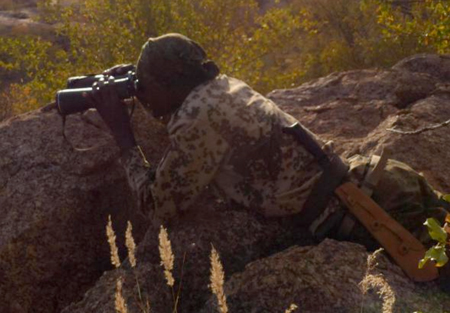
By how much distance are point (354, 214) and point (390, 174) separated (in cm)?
37

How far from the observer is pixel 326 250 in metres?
3.51

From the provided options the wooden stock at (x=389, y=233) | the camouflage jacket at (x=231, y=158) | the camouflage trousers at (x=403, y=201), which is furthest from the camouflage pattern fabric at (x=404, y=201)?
the camouflage jacket at (x=231, y=158)

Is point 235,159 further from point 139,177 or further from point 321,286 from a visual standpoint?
point 321,286

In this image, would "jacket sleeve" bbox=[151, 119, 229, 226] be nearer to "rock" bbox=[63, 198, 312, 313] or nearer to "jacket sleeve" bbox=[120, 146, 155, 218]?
"jacket sleeve" bbox=[120, 146, 155, 218]

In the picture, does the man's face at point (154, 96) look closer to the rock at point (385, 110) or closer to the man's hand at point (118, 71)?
the man's hand at point (118, 71)

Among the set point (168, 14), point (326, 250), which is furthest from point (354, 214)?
point (168, 14)

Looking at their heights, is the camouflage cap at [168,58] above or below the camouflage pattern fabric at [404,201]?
above

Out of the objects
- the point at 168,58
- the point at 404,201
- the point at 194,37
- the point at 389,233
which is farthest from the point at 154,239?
the point at 194,37

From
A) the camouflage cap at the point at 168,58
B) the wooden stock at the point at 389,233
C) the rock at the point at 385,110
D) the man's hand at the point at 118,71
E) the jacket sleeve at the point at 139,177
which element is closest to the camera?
the wooden stock at the point at 389,233

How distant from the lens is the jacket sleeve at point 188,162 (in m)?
3.66

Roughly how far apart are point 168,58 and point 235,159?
74 cm

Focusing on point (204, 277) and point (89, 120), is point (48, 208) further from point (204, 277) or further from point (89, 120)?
point (204, 277)

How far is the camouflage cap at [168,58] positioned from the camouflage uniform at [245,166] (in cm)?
17

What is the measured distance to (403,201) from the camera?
3732mm
